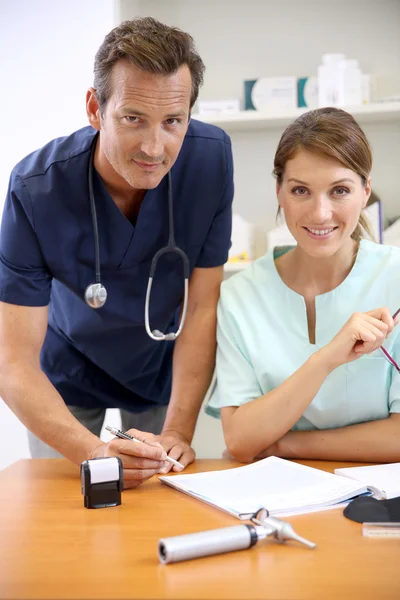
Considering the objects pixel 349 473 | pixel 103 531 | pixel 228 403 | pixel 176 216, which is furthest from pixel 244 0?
pixel 103 531

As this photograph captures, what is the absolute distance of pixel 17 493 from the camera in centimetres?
130

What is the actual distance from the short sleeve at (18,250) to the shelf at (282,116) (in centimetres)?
139

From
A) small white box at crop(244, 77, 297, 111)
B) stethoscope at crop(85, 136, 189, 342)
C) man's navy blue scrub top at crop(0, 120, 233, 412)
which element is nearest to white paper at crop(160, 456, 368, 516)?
stethoscope at crop(85, 136, 189, 342)

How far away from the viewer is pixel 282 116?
9.22ft

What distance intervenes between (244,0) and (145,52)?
1.90 metres

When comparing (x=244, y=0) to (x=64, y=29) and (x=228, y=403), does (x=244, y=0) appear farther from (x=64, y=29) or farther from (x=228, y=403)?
Answer: (x=228, y=403)

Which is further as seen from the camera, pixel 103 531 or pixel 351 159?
pixel 351 159

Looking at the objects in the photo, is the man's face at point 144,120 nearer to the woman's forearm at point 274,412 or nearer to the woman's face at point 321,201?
the woman's face at point 321,201

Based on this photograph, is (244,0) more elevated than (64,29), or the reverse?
(244,0)

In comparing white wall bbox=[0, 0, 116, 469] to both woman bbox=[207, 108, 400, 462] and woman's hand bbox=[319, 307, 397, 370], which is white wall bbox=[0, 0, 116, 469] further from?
woman's hand bbox=[319, 307, 397, 370]

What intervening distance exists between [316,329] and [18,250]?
27.4 inches

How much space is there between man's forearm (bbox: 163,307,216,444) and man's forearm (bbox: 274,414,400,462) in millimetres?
285

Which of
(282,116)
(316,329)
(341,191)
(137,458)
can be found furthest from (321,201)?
(282,116)

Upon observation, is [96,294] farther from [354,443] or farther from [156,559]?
[156,559]
